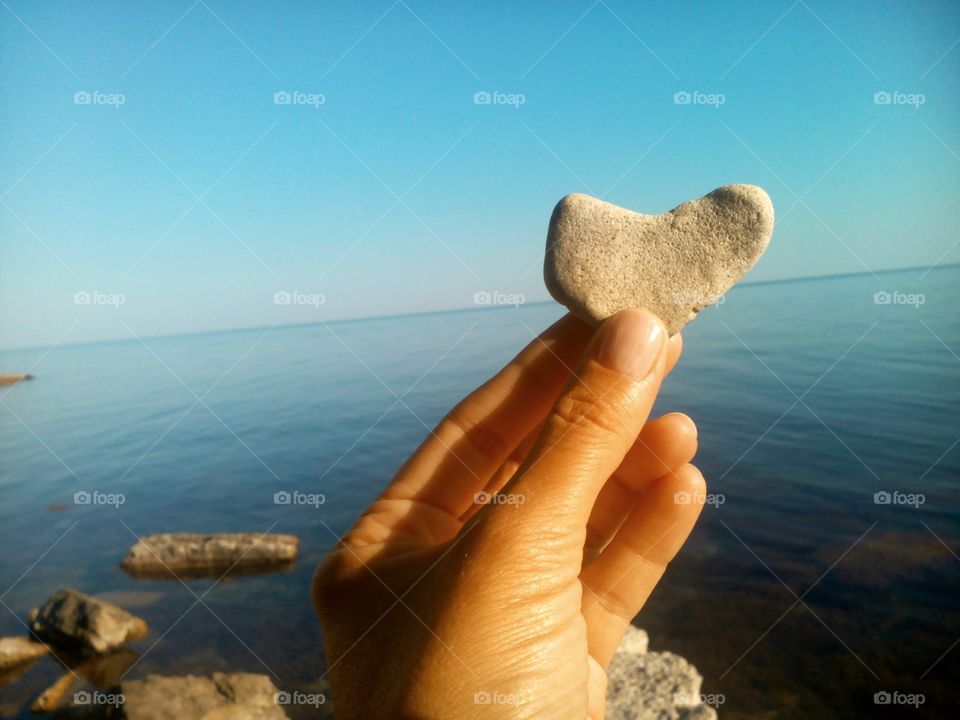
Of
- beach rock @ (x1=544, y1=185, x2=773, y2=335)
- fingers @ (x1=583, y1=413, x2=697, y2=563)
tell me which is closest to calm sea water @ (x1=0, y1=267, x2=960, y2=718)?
fingers @ (x1=583, y1=413, x2=697, y2=563)

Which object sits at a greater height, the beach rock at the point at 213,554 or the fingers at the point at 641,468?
the fingers at the point at 641,468

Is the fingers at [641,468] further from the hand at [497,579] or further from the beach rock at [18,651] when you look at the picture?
the beach rock at [18,651]

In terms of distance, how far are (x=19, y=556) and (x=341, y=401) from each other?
778cm

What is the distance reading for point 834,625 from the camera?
5.15 meters

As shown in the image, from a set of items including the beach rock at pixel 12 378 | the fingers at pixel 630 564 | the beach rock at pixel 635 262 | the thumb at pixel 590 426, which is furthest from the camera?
the beach rock at pixel 12 378

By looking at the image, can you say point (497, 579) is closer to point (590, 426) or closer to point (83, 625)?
point (590, 426)

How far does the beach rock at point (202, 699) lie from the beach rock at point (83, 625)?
1490mm

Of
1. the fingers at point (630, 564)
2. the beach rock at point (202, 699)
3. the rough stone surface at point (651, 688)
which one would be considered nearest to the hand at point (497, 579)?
the fingers at point (630, 564)

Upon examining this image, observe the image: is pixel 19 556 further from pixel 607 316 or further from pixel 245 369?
pixel 245 369

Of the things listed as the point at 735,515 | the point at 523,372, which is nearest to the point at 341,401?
the point at 735,515

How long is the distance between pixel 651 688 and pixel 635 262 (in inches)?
136

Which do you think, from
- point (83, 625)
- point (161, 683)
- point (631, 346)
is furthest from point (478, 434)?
point (83, 625)

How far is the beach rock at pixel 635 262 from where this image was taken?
240 cm

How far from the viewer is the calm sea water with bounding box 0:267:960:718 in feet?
16.4
